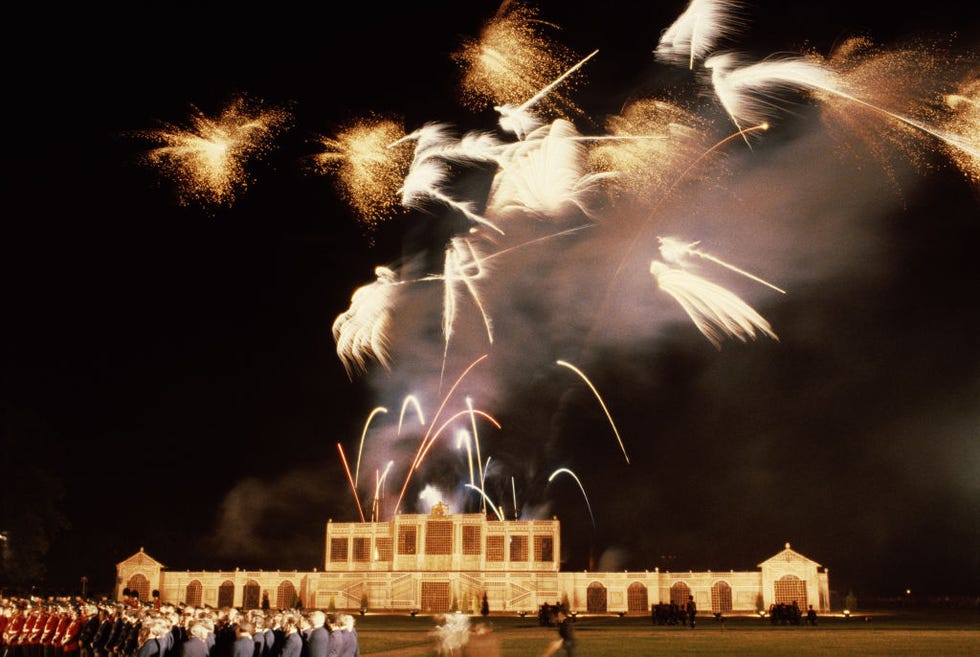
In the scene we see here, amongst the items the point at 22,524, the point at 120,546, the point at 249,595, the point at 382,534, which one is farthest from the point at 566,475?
the point at 22,524

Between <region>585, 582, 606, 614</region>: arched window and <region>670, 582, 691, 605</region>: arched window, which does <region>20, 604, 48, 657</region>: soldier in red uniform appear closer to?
<region>585, 582, 606, 614</region>: arched window

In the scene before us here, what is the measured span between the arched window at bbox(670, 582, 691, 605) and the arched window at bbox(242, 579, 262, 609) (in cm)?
2660

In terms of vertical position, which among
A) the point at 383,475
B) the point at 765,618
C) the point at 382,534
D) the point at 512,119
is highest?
the point at 512,119

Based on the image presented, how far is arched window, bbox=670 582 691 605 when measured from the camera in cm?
5269

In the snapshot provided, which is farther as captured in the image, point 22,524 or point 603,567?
point 603,567

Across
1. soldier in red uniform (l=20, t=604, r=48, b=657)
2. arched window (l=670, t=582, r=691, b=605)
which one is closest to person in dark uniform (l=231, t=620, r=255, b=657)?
soldier in red uniform (l=20, t=604, r=48, b=657)

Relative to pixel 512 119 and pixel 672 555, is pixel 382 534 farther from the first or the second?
pixel 512 119

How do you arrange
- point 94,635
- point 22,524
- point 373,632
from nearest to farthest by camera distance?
point 94,635, point 373,632, point 22,524

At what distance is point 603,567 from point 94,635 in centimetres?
5625

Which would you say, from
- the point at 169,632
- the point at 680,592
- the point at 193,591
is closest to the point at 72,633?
the point at 169,632

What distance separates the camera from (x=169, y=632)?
44.2 ft

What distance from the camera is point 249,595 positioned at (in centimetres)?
5991

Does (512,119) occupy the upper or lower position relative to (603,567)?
upper

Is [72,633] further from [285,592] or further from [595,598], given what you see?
[285,592]
